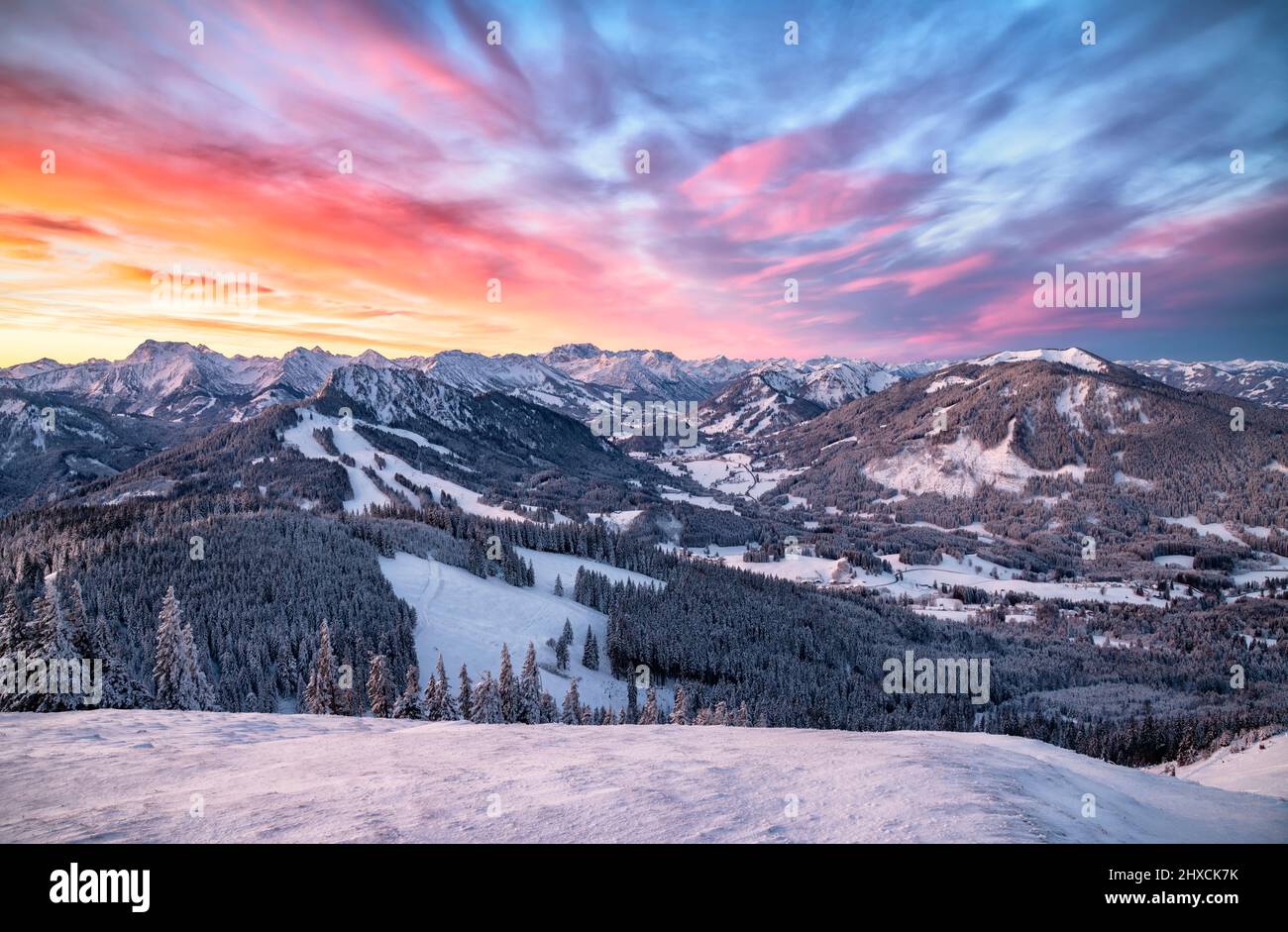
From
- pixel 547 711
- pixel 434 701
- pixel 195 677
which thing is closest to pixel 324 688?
pixel 195 677

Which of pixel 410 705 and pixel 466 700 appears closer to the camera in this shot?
pixel 410 705

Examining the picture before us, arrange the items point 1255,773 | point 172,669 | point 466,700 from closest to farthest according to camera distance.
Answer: point 1255,773 → point 172,669 → point 466,700

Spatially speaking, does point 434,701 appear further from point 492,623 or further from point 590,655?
point 492,623

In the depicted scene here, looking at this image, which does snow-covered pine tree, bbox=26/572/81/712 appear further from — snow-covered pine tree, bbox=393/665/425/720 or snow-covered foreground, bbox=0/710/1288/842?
snow-covered pine tree, bbox=393/665/425/720

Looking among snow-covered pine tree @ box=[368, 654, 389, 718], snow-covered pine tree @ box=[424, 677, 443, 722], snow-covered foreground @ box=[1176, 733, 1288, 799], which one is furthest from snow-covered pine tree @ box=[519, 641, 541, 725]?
snow-covered foreground @ box=[1176, 733, 1288, 799]
